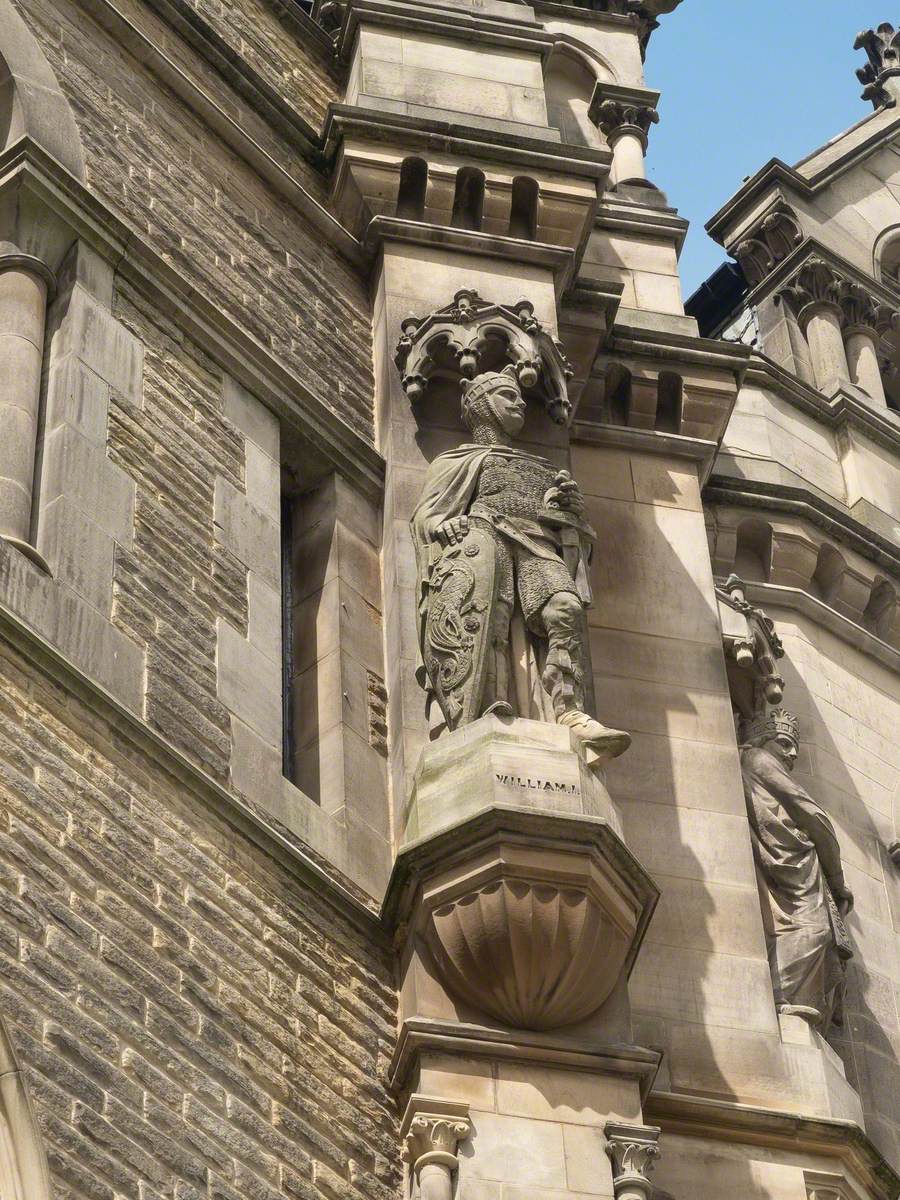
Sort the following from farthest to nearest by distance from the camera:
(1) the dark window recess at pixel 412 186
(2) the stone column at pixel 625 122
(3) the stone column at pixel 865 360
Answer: (3) the stone column at pixel 865 360
(2) the stone column at pixel 625 122
(1) the dark window recess at pixel 412 186

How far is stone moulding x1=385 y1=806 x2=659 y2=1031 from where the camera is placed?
10445 millimetres

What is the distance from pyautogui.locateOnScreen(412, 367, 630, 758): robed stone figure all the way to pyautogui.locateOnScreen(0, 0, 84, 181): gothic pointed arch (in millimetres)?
2075

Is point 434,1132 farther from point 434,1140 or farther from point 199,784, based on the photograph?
point 199,784

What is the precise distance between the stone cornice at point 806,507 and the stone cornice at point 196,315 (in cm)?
327

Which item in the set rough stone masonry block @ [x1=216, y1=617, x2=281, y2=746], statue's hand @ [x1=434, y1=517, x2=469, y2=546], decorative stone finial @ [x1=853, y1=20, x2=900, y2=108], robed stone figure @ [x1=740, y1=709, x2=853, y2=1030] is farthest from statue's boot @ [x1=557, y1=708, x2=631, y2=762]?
decorative stone finial @ [x1=853, y1=20, x2=900, y2=108]

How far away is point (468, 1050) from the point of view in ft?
33.8

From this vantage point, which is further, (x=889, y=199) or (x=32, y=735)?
(x=889, y=199)

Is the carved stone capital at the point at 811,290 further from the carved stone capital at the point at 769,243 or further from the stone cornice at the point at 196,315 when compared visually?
the stone cornice at the point at 196,315

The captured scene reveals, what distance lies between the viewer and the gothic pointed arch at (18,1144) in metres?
8.41

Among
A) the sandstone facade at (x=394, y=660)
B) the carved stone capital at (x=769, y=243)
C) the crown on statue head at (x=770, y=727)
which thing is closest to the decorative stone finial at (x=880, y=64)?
the carved stone capital at (x=769, y=243)

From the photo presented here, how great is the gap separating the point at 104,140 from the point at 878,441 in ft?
20.6

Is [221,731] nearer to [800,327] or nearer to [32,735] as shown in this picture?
[32,735]

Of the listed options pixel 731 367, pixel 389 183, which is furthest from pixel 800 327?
A: pixel 389 183

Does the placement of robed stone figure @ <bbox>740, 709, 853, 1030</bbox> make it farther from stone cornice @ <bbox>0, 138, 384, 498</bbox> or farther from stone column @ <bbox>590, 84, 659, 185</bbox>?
stone column @ <bbox>590, 84, 659, 185</bbox>
